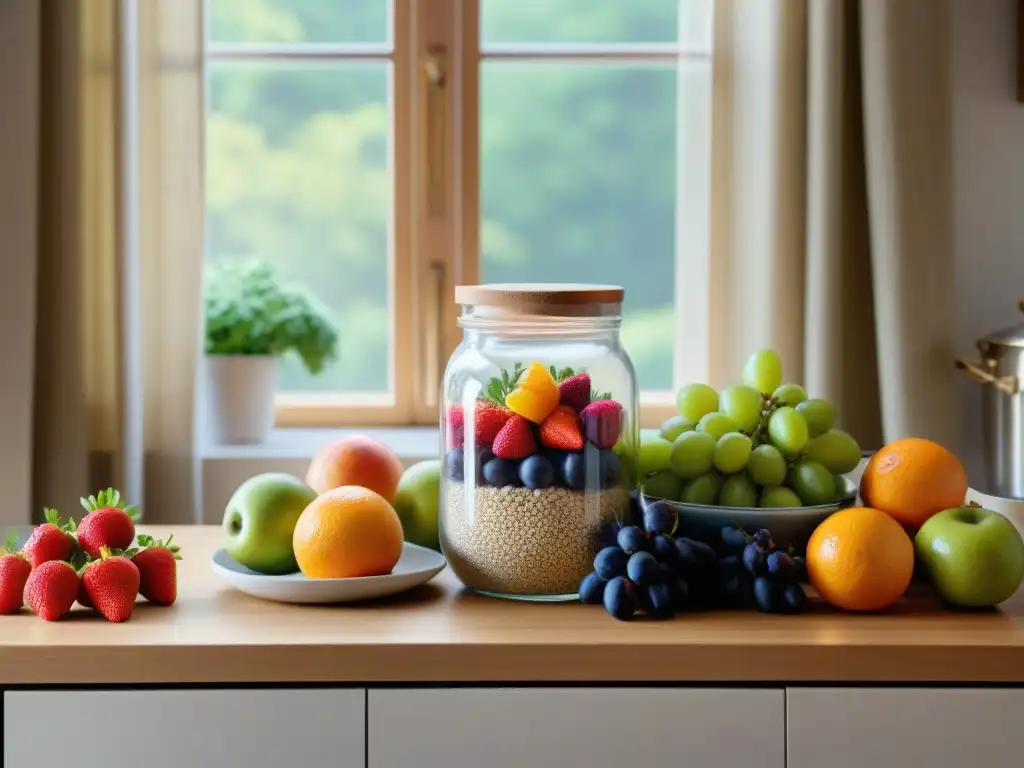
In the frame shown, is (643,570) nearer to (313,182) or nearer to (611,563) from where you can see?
(611,563)

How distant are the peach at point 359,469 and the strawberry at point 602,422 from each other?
306 mm

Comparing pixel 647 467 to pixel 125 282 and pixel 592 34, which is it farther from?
pixel 592 34

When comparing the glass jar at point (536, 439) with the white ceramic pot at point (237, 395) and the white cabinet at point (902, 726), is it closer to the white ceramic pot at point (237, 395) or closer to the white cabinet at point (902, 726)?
the white cabinet at point (902, 726)

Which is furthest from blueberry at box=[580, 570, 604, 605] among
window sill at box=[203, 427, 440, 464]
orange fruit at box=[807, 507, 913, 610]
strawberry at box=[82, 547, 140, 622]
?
window sill at box=[203, 427, 440, 464]

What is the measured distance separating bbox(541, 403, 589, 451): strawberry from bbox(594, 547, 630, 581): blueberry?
0.10 metres

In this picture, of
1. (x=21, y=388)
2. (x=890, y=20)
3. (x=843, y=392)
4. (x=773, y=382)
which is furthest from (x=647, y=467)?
(x=21, y=388)

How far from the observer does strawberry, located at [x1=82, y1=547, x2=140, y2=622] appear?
3.44 ft

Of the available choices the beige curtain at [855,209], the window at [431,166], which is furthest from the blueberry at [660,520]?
the window at [431,166]

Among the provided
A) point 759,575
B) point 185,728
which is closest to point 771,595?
Answer: point 759,575

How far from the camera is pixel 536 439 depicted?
1109 mm

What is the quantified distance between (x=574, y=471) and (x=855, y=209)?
1.23 metres

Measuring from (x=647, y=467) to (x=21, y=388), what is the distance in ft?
4.33

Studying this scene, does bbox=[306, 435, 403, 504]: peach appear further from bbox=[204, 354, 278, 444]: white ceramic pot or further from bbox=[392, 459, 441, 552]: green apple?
bbox=[204, 354, 278, 444]: white ceramic pot

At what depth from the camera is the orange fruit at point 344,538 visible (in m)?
1.12
